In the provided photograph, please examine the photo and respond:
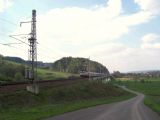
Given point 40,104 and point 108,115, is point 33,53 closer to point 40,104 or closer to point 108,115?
point 40,104

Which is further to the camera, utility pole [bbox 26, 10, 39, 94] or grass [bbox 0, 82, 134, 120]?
utility pole [bbox 26, 10, 39, 94]

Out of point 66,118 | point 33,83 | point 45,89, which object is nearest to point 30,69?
point 33,83

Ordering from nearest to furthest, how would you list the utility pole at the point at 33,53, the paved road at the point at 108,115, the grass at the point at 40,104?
the paved road at the point at 108,115
the grass at the point at 40,104
the utility pole at the point at 33,53

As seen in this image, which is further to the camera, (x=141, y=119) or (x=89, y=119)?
(x=141, y=119)

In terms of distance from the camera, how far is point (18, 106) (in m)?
38.4

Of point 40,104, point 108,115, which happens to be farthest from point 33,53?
point 108,115

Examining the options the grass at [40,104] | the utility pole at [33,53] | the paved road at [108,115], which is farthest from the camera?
the utility pole at [33,53]

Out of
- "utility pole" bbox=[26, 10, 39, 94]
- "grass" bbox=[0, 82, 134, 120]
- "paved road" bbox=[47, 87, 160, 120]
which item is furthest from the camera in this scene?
"utility pole" bbox=[26, 10, 39, 94]

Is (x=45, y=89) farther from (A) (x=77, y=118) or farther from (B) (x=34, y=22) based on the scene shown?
(A) (x=77, y=118)

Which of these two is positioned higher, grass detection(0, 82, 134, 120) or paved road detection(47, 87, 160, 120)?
grass detection(0, 82, 134, 120)

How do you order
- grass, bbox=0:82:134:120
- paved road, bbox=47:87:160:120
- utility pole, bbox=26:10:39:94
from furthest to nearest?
utility pole, bbox=26:10:39:94
grass, bbox=0:82:134:120
paved road, bbox=47:87:160:120

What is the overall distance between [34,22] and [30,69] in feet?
20.0

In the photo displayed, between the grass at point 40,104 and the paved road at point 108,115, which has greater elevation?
the grass at point 40,104

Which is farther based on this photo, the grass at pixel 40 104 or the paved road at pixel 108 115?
the grass at pixel 40 104
